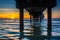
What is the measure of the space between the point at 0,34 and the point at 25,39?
193 millimetres

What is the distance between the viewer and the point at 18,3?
873 mm

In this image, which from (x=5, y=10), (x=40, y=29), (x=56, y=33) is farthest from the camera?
(x=40, y=29)

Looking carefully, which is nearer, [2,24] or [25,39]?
[2,24]

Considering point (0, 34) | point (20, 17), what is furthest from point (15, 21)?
point (0, 34)

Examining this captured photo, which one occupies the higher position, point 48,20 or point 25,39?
point 48,20

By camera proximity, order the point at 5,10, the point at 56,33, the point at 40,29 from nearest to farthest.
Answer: the point at 5,10 → the point at 56,33 → the point at 40,29

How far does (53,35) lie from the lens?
36.8 inches

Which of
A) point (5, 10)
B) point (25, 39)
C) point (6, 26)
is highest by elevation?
point (5, 10)

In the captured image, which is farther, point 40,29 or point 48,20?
point 40,29

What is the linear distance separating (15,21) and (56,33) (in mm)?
302

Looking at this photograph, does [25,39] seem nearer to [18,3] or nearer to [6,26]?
[6,26]

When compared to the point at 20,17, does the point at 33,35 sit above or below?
below

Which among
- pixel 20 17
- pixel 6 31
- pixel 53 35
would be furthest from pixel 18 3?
pixel 53 35

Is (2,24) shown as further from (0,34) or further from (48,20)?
(48,20)
